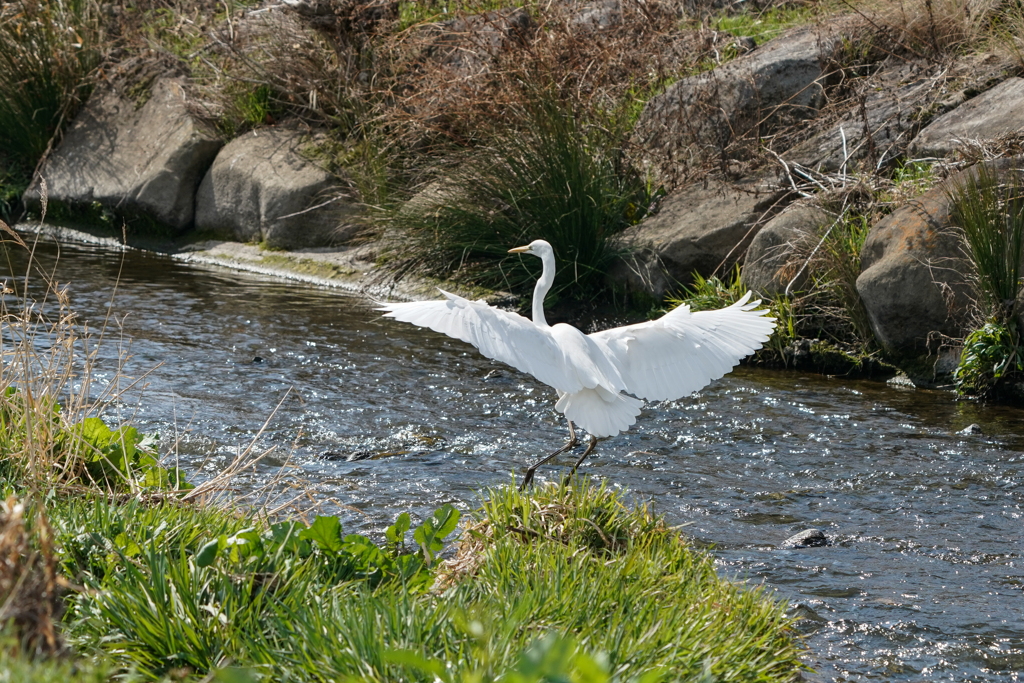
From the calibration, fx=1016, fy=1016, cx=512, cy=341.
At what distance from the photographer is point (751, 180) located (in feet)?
27.1

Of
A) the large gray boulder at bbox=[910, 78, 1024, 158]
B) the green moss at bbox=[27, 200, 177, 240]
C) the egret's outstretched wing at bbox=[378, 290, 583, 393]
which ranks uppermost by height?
the large gray boulder at bbox=[910, 78, 1024, 158]

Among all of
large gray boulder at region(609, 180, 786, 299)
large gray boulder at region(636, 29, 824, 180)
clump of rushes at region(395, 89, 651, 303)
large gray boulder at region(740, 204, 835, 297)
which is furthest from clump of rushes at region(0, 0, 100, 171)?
large gray boulder at region(740, 204, 835, 297)

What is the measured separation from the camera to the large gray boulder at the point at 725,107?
28.8 ft

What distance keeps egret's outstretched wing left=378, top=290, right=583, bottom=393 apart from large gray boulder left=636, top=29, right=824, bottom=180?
5035 mm

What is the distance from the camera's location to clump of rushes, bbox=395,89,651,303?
778 centimetres

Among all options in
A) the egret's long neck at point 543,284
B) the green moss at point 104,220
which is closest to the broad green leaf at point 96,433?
the egret's long neck at point 543,284

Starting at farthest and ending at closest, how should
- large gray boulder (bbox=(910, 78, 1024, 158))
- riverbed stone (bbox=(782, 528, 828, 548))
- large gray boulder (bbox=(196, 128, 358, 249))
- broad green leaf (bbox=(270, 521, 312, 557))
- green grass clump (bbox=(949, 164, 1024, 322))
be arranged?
large gray boulder (bbox=(196, 128, 358, 249)) → large gray boulder (bbox=(910, 78, 1024, 158)) → green grass clump (bbox=(949, 164, 1024, 322)) → riverbed stone (bbox=(782, 528, 828, 548)) → broad green leaf (bbox=(270, 521, 312, 557))

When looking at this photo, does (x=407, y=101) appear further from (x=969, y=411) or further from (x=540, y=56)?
(x=969, y=411)

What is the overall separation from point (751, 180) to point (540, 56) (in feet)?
6.52

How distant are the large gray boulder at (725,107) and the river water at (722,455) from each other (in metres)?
2.83

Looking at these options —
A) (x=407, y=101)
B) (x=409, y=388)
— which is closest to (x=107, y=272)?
(x=407, y=101)

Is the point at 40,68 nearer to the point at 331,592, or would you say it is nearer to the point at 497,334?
the point at 497,334

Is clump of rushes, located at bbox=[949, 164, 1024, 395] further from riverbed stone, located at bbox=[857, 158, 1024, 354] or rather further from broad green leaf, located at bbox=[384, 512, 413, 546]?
broad green leaf, located at bbox=[384, 512, 413, 546]

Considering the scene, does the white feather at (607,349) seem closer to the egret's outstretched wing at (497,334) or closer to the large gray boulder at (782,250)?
the egret's outstretched wing at (497,334)
